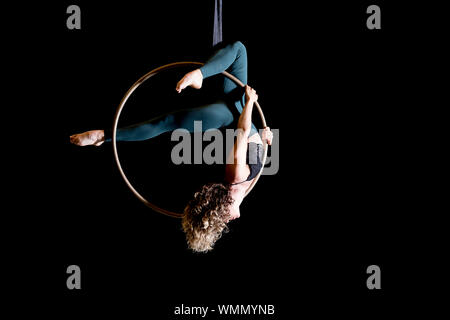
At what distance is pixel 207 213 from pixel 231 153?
0.33 m

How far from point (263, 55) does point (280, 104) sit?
338 mm

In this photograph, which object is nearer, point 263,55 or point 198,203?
point 198,203

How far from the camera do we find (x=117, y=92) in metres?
2.85

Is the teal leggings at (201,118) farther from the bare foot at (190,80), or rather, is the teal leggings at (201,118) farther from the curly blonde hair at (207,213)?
the curly blonde hair at (207,213)

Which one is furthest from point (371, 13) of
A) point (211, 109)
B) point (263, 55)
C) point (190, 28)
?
point (211, 109)

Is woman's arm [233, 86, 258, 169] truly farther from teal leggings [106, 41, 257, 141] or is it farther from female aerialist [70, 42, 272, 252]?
teal leggings [106, 41, 257, 141]

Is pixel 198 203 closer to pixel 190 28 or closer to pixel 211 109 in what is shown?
pixel 211 109

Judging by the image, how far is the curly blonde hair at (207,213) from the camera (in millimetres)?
2223

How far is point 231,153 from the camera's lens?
2156mm

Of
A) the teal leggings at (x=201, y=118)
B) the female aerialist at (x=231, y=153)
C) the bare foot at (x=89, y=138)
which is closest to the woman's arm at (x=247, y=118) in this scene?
the female aerialist at (x=231, y=153)

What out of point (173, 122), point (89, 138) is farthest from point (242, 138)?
point (89, 138)

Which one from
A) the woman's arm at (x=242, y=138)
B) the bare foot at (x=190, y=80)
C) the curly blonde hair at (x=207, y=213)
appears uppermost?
the bare foot at (x=190, y=80)

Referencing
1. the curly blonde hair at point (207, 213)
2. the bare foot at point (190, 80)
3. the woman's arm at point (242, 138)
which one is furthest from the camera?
the curly blonde hair at point (207, 213)

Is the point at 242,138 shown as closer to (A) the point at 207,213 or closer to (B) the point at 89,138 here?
(A) the point at 207,213
